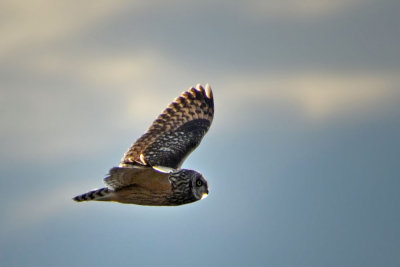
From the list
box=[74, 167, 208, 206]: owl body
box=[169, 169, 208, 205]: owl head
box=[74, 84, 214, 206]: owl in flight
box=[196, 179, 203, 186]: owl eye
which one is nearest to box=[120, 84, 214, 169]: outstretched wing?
box=[74, 84, 214, 206]: owl in flight

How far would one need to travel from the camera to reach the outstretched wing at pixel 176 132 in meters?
14.6

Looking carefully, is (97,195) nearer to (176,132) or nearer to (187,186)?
(187,186)

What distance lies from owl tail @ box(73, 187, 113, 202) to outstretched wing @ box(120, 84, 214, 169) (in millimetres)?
584

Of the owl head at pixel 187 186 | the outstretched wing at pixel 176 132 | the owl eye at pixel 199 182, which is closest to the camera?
the owl head at pixel 187 186

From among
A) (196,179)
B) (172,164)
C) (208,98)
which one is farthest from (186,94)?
(196,179)

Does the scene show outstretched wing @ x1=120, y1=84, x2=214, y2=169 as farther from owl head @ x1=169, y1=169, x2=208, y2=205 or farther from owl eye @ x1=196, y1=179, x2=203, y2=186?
owl eye @ x1=196, y1=179, x2=203, y2=186

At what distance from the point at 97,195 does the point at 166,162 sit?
5.07ft

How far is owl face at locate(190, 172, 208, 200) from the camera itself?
1353 centimetres

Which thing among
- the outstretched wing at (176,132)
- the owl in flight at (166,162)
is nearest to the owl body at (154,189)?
the owl in flight at (166,162)

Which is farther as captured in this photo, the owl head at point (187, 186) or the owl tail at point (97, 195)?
the owl tail at point (97, 195)

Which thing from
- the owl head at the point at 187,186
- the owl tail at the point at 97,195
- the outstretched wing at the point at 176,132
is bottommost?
the owl tail at the point at 97,195

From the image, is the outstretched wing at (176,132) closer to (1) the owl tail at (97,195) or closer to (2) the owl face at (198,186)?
(1) the owl tail at (97,195)

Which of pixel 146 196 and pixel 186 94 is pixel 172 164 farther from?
pixel 186 94

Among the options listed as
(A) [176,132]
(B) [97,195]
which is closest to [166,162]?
(A) [176,132]
